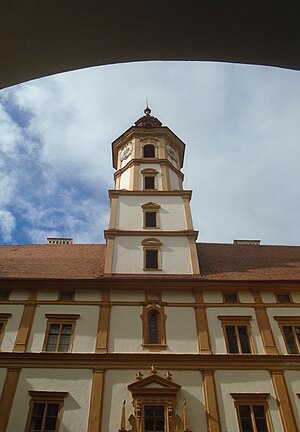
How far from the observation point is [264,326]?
18.5m

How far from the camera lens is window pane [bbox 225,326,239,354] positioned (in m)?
17.8

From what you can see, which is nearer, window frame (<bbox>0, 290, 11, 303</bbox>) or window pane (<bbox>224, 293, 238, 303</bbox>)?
window frame (<bbox>0, 290, 11, 303</bbox>)

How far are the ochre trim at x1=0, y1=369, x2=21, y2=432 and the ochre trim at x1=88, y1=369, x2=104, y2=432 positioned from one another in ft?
10.4

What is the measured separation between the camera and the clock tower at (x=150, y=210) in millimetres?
21859

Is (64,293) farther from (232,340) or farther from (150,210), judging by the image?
(232,340)

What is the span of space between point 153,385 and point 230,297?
607 centimetres

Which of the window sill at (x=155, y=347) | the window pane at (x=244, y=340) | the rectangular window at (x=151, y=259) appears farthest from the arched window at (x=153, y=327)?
the window pane at (x=244, y=340)

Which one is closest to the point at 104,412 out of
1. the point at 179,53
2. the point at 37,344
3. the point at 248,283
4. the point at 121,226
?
the point at 37,344

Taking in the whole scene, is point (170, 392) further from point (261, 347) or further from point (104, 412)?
point (261, 347)

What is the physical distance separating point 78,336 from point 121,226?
316 inches

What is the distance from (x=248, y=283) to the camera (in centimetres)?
2009

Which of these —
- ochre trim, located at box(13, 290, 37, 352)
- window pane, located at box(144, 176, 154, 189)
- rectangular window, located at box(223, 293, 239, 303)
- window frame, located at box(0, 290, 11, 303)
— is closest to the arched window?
rectangular window, located at box(223, 293, 239, 303)

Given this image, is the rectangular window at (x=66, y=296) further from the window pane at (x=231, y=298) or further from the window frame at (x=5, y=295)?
the window pane at (x=231, y=298)

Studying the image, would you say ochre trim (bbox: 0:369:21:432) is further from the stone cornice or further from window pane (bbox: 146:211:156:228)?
window pane (bbox: 146:211:156:228)
